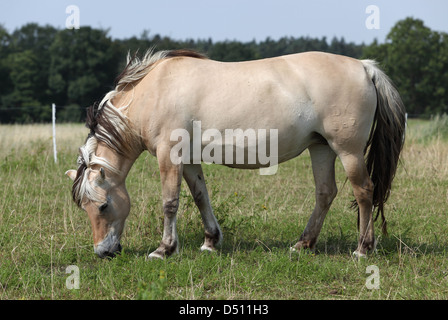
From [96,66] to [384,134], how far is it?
45.9 meters

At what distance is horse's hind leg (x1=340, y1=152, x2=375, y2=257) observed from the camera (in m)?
4.71

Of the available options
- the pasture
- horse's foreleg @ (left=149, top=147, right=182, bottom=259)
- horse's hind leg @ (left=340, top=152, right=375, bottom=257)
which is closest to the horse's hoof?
horse's foreleg @ (left=149, top=147, right=182, bottom=259)

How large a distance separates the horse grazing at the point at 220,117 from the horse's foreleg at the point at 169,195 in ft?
0.03

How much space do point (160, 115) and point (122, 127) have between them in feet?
1.46

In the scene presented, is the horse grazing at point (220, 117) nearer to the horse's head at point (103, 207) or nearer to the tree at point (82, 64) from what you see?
the horse's head at point (103, 207)

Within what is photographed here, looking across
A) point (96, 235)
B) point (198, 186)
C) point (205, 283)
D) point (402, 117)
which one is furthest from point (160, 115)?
point (402, 117)

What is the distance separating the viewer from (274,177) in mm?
9023

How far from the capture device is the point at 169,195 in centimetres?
469

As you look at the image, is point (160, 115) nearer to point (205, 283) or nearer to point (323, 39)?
point (205, 283)

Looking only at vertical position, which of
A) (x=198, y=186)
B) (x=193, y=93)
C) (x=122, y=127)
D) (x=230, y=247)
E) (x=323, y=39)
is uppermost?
(x=323, y=39)

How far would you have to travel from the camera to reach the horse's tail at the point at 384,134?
192 inches

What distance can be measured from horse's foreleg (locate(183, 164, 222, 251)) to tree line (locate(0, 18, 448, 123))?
3581cm

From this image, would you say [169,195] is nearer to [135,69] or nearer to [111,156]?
[111,156]

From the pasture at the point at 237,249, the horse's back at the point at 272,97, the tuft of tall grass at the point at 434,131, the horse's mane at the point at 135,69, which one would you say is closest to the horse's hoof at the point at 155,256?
the pasture at the point at 237,249
